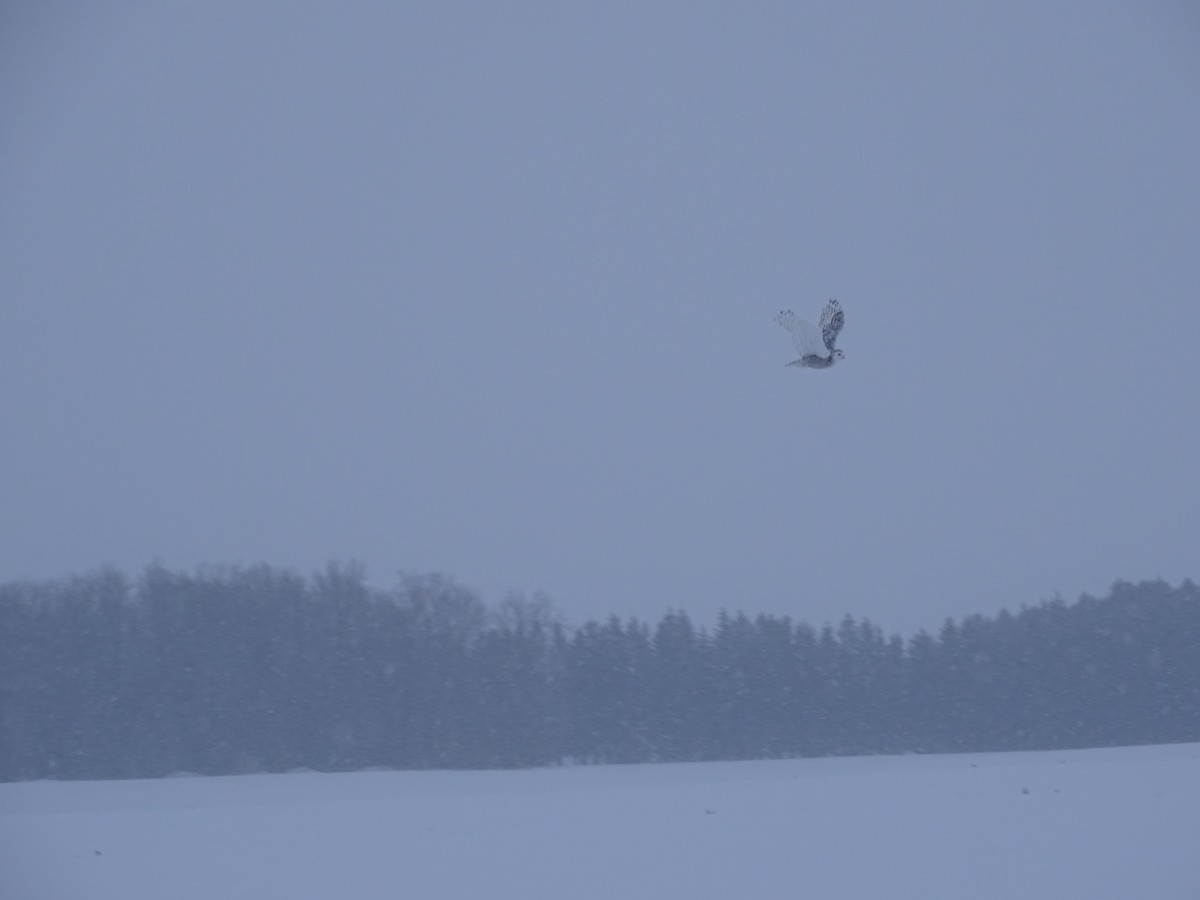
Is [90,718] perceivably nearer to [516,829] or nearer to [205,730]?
[205,730]

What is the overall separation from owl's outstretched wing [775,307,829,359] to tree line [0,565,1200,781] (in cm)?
2016

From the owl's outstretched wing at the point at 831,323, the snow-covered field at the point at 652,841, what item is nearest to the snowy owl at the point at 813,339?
the owl's outstretched wing at the point at 831,323

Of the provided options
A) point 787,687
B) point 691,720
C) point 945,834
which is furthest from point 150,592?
point 945,834

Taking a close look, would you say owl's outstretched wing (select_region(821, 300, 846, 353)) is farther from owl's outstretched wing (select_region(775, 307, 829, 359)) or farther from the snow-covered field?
the snow-covered field

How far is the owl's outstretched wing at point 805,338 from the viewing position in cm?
1005

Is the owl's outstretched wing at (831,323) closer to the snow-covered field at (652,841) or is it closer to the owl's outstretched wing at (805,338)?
the owl's outstretched wing at (805,338)

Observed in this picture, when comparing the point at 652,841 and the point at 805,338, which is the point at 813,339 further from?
the point at 652,841

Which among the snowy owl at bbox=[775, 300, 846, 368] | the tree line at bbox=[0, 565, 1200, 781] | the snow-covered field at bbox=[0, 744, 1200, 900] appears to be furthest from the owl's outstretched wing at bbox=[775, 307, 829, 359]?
the tree line at bbox=[0, 565, 1200, 781]

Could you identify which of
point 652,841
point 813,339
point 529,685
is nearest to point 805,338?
point 813,339

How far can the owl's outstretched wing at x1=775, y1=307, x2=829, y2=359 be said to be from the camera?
33.0ft

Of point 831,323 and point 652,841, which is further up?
point 831,323

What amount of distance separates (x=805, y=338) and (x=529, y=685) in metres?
22.3

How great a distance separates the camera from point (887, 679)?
29.2m

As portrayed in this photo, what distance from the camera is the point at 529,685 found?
31.0 meters
